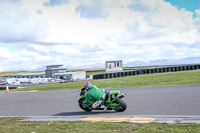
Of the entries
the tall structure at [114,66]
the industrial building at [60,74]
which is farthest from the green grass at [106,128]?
the industrial building at [60,74]

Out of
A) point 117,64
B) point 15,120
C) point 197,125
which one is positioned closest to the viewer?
point 197,125

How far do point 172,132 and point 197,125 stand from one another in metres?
0.95

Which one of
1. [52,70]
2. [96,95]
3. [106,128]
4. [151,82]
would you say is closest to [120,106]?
[96,95]

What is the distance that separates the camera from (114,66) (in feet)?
A: 156

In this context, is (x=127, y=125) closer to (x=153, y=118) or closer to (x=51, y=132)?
(x=153, y=118)

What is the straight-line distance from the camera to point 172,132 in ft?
21.4

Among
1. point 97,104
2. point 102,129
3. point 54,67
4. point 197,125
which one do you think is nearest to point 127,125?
point 102,129

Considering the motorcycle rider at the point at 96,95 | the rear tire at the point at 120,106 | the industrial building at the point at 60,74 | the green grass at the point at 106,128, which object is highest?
the industrial building at the point at 60,74

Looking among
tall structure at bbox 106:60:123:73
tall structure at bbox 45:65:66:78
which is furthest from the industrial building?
tall structure at bbox 106:60:123:73

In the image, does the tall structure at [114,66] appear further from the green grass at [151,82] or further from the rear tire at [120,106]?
the rear tire at [120,106]

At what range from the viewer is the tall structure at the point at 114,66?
47344 mm

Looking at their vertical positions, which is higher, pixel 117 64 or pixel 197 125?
pixel 117 64

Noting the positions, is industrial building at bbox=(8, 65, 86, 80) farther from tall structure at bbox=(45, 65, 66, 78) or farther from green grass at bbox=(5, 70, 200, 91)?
green grass at bbox=(5, 70, 200, 91)

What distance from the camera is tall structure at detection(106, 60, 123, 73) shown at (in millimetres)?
47344
